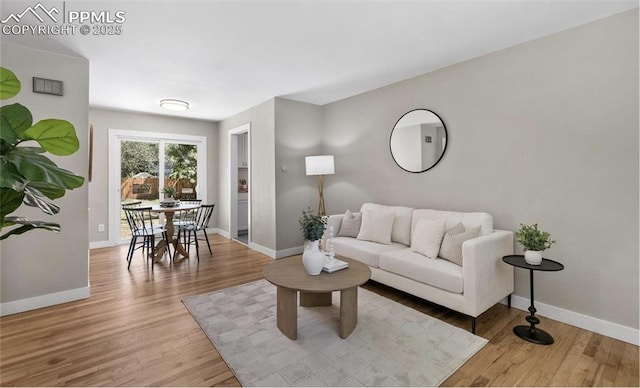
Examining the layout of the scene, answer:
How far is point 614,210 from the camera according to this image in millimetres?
2295

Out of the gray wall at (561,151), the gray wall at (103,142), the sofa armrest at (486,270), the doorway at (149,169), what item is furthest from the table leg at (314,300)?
the gray wall at (103,142)

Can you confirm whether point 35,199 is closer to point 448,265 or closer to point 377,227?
point 448,265

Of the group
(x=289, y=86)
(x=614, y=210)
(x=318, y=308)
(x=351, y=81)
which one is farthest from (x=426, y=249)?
(x=289, y=86)

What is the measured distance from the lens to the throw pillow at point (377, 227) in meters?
3.45

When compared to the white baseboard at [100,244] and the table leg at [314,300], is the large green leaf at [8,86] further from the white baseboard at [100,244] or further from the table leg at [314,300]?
the white baseboard at [100,244]

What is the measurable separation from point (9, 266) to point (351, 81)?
416cm

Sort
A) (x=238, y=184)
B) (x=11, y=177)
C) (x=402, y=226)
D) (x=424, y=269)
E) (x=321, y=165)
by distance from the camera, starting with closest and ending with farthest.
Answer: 1. (x=11, y=177)
2. (x=424, y=269)
3. (x=402, y=226)
4. (x=321, y=165)
5. (x=238, y=184)

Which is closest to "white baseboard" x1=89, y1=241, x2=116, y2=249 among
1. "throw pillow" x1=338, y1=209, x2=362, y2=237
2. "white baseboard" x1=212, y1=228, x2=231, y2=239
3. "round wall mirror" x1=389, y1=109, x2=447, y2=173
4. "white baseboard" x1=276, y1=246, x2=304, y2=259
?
"white baseboard" x1=212, y1=228, x2=231, y2=239

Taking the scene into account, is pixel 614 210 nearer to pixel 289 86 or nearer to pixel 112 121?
pixel 289 86

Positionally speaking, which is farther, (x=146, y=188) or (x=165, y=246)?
(x=146, y=188)

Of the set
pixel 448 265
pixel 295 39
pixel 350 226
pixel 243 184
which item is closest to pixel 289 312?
pixel 448 265

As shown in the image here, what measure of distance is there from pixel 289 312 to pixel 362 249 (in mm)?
1281

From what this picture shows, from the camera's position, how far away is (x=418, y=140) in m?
3.62

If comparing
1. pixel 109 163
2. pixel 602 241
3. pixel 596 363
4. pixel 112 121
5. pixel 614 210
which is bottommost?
pixel 596 363
